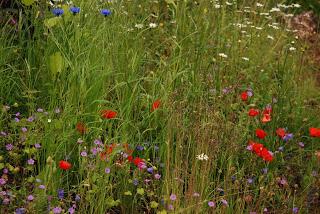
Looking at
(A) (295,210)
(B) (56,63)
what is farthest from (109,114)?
(A) (295,210)

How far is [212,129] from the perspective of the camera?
3.42 meters

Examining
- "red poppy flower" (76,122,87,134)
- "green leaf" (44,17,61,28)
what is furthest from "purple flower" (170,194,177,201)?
"green leaf" (44,17,61,28)

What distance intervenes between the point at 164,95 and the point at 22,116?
843mm

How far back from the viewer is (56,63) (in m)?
3.54

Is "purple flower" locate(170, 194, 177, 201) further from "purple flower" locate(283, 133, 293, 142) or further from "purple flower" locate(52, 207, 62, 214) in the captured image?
"purple flower" locate(283, 133, 293, 142)

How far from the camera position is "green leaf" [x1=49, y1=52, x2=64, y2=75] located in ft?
11.6

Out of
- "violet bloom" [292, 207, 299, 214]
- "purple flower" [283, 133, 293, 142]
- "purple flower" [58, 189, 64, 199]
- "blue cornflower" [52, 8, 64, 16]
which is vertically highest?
"blue cornflower" [52, 8, 64, 16]

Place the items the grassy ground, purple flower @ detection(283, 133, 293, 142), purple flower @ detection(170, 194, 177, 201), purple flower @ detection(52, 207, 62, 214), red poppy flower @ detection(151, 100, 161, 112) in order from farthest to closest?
purple flower @ detection(283, 133, 293, 142), red poppy flower @ detection(151, 100, 161, 112), the grassy ground, purple flower @ detection(170, 194, 177, 201), purple flower @ detection(52, 207, 62, 214)

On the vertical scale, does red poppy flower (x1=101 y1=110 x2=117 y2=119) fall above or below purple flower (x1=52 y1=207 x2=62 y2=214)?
above

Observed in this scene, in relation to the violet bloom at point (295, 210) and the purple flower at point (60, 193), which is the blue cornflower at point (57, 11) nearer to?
the purple flower at point (60, 193)

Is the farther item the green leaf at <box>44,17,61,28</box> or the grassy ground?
the green leaf at <box>44,17,61,28</box>

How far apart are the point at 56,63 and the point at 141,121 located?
589mm

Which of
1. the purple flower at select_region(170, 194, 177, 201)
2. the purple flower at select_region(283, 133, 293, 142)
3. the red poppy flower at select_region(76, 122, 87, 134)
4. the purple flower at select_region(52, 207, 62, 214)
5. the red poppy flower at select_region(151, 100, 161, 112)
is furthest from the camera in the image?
the purple flower at select_region(283, 133, 293, 142)

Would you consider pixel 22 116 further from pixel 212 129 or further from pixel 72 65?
pixel 212 129
